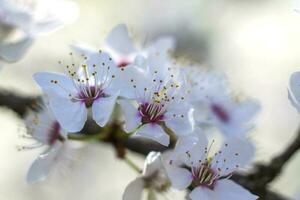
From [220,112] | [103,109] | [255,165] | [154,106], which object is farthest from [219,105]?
[103,109]

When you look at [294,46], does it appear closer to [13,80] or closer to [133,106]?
[13,80]

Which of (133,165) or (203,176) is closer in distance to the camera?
(203,176)

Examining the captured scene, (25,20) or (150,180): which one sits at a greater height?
(25,20)

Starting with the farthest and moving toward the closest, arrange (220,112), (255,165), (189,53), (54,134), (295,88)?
(189,53), (220,112), (255,165), (54,134), (295,88)

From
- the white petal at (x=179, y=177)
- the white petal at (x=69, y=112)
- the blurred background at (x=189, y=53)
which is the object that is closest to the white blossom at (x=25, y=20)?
the white petal at (x=69, y=112)

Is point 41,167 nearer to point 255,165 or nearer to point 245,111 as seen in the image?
point 255,165

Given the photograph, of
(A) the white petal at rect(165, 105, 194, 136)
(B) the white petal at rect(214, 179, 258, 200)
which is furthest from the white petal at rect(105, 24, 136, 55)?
(B) the white petal at rect(214, 179, 258, 200)

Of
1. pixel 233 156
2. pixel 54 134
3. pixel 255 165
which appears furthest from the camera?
pixel 255 165
